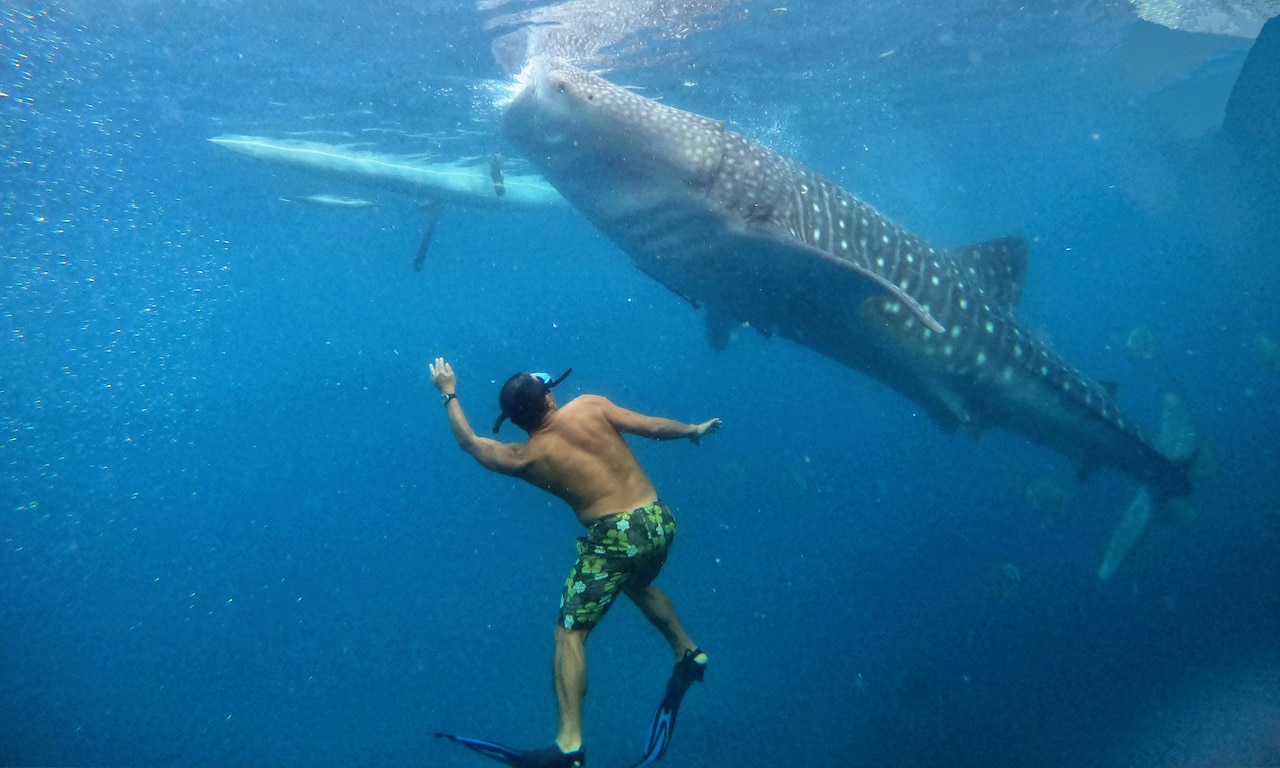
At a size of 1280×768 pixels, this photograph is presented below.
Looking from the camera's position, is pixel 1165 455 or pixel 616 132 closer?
pixel 616 132

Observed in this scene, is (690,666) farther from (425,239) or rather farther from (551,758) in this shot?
(425,239)

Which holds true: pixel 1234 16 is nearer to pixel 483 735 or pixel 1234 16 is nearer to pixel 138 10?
pixel 138 10

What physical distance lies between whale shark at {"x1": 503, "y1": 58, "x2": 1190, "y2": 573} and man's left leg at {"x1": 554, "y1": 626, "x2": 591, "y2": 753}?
365 centimetres

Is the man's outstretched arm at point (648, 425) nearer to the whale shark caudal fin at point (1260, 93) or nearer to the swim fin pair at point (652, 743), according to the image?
the swim fin pair at point (652, 743)

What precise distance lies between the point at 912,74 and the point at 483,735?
2506cm

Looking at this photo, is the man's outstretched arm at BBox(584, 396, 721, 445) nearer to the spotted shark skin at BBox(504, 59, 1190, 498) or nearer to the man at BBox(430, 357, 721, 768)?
the man at BBox(430, 357, 721, 768)

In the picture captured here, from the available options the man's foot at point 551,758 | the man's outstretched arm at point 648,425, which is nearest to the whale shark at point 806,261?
the man's outstretched arm at point 648,425

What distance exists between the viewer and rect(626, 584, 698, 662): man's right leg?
15.0 feet

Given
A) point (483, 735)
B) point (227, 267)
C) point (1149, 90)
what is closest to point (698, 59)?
point (483, 735)

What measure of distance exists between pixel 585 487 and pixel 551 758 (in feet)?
5.19

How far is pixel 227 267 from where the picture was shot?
117 feet

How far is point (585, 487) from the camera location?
4.15m

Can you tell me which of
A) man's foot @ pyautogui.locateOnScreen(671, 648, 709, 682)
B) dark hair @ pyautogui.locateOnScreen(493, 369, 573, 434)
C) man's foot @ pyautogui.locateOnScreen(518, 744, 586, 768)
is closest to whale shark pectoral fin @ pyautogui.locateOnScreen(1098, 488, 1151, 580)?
man's foot @ pyautogui.locateOnScreen(671, 648, 709, 682)

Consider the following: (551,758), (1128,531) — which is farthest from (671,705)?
(1128,531)
